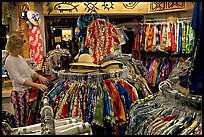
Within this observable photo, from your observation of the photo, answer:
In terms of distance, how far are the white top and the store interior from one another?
19 centimetres

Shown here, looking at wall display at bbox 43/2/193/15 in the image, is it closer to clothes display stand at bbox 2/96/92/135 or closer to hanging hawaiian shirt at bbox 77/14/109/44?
hanging hawaiian shirt at bbox 77/14/109/44

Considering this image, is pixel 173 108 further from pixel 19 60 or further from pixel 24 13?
pixel 24 13

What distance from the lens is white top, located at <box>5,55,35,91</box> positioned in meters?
3.02

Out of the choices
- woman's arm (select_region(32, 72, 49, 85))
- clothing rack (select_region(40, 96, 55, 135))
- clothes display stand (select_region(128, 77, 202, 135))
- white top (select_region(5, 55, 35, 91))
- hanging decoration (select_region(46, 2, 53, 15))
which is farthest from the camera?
hanging decoration (select_region(46, 2, 53, 15))

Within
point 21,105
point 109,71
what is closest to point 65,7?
point 21,105

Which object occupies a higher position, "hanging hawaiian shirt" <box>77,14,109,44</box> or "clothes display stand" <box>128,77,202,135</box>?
"hanging hawaiian shirt" <box>77,14,109,44</box>

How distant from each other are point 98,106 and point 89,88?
191mm

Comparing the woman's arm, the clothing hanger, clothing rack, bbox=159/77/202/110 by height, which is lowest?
the woman's arm

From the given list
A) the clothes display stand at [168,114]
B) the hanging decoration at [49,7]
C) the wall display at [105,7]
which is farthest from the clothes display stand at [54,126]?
the hanging decoration at [49,7]

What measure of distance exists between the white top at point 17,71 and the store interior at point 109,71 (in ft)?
0.61

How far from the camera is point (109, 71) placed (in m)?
2.49

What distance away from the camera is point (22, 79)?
119 inches

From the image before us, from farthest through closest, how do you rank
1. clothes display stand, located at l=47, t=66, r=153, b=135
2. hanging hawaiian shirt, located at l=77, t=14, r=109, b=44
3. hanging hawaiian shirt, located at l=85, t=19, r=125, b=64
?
hanging hawaiian shirt, located at l=77, t=14, r=109, b=44 < hanging hawaiian shirt, located at l=85, t=19, r=125, b=64 < clothes display stand, located at l=47, t=66, r=153, b=135

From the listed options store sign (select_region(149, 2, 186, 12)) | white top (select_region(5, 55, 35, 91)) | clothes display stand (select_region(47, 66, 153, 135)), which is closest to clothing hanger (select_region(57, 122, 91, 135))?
clothes display stand (select_region(47, 66, 153, 135))
